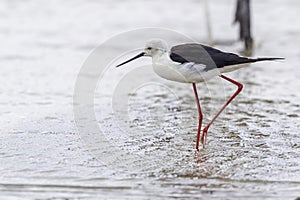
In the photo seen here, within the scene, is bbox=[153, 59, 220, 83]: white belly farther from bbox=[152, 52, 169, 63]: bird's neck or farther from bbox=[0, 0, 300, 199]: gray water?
bbox=[0, 0, 300, 199]: gray water

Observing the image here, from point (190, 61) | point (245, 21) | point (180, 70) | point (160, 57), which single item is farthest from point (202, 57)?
point (245, 21)

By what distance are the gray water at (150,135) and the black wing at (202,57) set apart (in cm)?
71

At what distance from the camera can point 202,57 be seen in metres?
5.65

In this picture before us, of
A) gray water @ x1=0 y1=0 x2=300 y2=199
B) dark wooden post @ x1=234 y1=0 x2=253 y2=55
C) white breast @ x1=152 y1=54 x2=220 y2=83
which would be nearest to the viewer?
gray water @ x1=0 y1=0 x2=300 y2=199

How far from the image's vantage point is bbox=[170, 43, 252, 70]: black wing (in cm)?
560

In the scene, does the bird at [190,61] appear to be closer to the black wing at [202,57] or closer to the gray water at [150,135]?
the black wing at [202,57]

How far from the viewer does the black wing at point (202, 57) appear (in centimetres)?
560

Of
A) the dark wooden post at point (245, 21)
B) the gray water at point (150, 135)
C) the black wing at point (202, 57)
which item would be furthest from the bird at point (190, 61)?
the dark wooden post at point (245, 21)

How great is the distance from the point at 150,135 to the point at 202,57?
0.93 meters

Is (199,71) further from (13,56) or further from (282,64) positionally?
(13,56)

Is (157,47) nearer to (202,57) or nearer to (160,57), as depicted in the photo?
(160,57)

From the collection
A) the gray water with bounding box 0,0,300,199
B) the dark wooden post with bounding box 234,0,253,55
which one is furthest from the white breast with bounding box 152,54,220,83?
the dark wooden post with bounding box 234,0,253,55

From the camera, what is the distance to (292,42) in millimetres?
11430

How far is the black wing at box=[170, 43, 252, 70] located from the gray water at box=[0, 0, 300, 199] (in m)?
0.71
